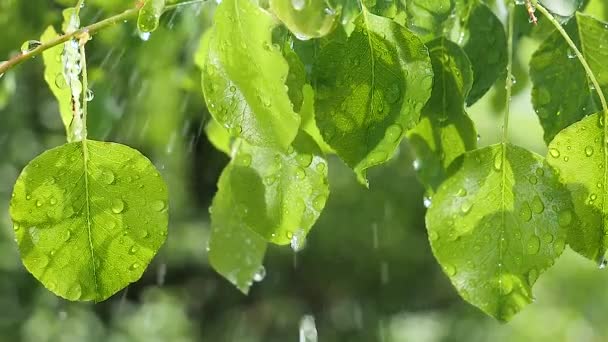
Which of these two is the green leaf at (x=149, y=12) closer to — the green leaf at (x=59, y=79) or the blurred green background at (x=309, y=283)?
the green leaf at (x=59, y=79)

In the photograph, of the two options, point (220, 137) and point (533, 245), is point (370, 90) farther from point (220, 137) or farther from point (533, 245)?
point (220, 137)

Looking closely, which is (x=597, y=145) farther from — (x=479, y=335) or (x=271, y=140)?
(x=479, y=335)

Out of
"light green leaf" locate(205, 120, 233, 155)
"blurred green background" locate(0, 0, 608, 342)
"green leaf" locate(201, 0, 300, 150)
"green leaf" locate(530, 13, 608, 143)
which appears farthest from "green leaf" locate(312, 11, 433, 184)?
"blurred green background" locate(0, 0, 608, 342)

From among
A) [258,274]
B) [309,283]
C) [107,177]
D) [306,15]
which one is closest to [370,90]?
[306,15]

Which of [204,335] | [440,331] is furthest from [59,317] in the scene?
[440,331]

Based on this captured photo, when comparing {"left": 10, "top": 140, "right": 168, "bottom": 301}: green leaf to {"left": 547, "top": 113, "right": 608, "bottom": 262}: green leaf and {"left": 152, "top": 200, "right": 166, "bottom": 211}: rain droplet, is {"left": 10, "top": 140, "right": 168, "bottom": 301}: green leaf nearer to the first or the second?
{"left": 152, "top": 200, "right": 166, "bottom": 211}: rain droplet

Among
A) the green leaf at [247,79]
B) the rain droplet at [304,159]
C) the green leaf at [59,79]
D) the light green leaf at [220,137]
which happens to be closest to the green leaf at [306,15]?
the green leaf at [247,79]

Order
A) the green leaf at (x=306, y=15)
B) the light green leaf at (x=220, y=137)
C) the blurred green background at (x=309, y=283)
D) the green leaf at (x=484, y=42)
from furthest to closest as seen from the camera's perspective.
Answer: the blurred green background at (x=309, y=283) → the light green leaf at (x=220, y=137) → the green leaf at (x=484, y=42) → the green leaf at (x=306, y=15)
